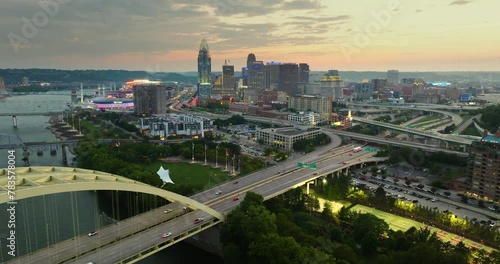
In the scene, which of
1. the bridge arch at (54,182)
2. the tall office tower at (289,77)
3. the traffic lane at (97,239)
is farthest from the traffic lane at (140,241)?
the tall office tower at (289,77)

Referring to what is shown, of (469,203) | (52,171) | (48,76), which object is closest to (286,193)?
(469,203)

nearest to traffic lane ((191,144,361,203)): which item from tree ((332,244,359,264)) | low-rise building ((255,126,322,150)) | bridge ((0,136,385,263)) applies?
bridge ((0,136,385,263))

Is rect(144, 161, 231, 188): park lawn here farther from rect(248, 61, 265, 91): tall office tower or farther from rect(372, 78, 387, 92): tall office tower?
rect(372, 78, 387, 92): tall office tower

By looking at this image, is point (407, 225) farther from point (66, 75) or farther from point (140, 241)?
point (66, 75)

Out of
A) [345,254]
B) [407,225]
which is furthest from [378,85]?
[345,254]

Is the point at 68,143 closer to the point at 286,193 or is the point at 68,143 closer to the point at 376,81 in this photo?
the point at 286,193
